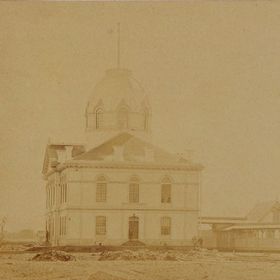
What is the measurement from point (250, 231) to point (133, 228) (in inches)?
49.0

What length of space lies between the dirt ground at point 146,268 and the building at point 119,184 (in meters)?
0.32

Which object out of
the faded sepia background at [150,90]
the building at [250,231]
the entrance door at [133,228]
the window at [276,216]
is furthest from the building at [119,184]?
the window at [276,216]

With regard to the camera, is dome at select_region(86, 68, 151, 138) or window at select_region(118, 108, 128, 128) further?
window at select_region(118, 108, 128, 128)

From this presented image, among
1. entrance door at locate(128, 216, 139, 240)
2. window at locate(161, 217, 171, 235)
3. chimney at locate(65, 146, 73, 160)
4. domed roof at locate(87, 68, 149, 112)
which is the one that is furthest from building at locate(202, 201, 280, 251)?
chimney at locate(65, 146, 73, 160)

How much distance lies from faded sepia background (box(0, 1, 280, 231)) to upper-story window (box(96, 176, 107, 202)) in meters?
0.49

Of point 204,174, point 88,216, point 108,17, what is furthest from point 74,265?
point 108,17

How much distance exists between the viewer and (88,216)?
10016mm

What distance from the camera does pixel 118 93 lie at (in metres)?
10.1

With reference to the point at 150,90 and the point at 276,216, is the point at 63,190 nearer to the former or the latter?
the point at 150,90

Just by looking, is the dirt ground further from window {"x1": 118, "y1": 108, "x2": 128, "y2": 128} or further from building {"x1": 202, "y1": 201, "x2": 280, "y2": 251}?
window {"x1": 118, "y1": 108, "x2": 128, "y2": 128}

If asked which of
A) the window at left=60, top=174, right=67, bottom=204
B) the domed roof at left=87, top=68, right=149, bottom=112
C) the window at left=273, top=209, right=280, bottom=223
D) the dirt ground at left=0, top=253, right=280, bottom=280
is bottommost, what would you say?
the dirt ground at left=0, top=253, right=280, bottom=280

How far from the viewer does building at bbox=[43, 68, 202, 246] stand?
10008mm

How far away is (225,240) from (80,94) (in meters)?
2.20

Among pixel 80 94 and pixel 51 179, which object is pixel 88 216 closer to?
pixel 51 179
